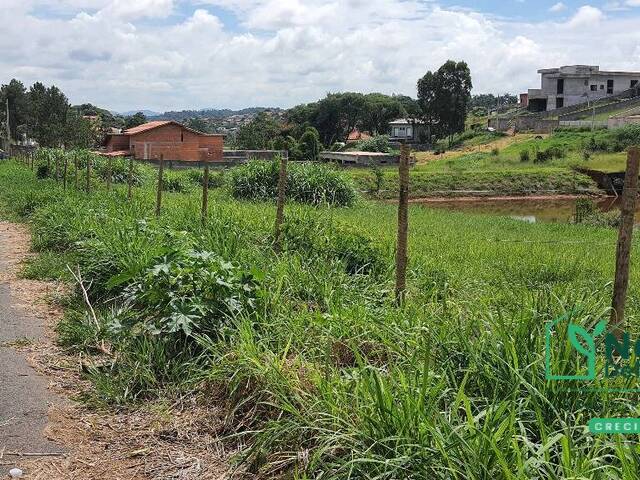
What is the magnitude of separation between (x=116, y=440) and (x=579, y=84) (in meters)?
87.2

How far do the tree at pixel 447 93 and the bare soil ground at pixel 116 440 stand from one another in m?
66.4

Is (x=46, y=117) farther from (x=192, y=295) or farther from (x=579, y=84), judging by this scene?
(x=192, y=295)

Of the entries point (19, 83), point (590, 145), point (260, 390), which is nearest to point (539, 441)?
point (260, 390)

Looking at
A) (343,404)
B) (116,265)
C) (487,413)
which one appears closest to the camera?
(487,413)

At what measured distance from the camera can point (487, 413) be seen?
313 centimetres

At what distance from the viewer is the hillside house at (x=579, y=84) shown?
8200 cm

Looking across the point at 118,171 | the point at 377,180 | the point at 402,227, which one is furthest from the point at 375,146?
the point at 402,227

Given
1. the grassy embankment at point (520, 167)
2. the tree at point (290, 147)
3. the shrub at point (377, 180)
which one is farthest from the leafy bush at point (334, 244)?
the tree at point (290, 147)

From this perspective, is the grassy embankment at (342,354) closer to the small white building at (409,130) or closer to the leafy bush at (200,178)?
the leafy bush at (200,178)

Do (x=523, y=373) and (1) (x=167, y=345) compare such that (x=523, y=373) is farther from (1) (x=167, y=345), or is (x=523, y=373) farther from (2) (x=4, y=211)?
(2) (x=4, y=211)

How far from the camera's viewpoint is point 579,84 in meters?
82.0

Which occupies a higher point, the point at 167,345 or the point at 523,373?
the point at 523,373

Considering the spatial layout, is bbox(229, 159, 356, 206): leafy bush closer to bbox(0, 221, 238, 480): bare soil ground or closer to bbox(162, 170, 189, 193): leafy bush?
bbox(162, 170, 189, 193): leafy bush

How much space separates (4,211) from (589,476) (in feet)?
57.5
